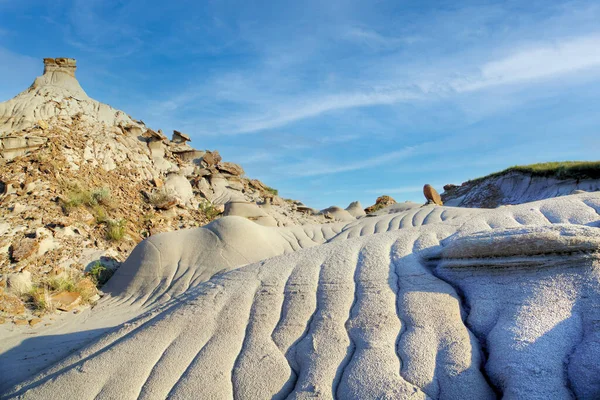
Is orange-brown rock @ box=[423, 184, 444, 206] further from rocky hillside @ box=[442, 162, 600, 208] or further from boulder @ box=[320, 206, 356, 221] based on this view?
boulder @ box=[320, 206, 356, 221]

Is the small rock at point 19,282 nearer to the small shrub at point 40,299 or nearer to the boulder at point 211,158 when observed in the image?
the small shrub at point 40,299

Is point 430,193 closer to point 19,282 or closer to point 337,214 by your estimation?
point 337,214

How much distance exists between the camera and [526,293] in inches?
116

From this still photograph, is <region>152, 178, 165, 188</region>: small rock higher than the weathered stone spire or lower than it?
lower

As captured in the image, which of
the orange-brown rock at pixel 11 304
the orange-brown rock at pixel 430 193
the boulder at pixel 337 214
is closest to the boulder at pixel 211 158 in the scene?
the boulder at pixel 337 214

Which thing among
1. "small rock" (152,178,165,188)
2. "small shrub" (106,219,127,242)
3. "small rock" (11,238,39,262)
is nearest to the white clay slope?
"small rock" (11,238,39,262)

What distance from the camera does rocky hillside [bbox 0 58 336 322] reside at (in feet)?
23.7

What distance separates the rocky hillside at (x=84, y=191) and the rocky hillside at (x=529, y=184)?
5830 millimetres

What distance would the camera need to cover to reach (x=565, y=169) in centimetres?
1423

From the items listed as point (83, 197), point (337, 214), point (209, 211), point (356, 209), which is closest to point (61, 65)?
point (83, 197)

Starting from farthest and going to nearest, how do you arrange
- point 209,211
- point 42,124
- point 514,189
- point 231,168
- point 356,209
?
point 356,209, point 514,189, point 231,168, point 209,211, point 42,124

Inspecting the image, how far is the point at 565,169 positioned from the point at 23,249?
45.6ft

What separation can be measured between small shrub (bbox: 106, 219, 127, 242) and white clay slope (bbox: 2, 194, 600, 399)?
5.18 metres

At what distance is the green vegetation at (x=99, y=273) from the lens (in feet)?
→ 23.8
